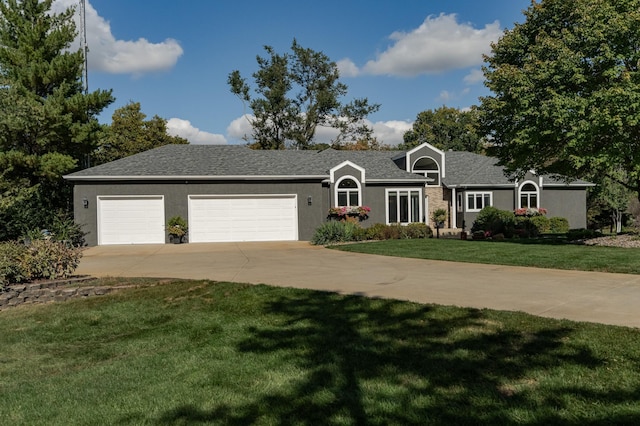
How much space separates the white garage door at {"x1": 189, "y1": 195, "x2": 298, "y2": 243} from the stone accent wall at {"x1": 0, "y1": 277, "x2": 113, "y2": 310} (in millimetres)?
11760

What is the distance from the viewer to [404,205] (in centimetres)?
2450

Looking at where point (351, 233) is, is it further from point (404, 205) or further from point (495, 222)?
point (495, 222)

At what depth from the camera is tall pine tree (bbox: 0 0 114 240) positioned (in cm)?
1867

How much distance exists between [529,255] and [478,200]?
631 inches

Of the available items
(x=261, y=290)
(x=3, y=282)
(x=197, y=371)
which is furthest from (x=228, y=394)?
(x=3, y=282)

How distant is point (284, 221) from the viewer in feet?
69.1

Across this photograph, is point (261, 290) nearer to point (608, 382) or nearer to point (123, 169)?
point (608, 382)

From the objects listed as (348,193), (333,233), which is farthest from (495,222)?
(333,233)

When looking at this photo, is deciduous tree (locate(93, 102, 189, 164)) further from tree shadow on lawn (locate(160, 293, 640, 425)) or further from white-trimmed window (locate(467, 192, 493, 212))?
tree shadow on lawn (locate(160, 293, 640, 425))

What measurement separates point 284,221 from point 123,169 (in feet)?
25.2

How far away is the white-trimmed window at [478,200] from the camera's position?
87.9 ft

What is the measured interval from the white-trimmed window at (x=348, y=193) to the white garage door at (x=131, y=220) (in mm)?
8960

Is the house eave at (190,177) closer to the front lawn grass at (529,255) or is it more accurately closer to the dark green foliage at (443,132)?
the front lawn grass at (529,255)

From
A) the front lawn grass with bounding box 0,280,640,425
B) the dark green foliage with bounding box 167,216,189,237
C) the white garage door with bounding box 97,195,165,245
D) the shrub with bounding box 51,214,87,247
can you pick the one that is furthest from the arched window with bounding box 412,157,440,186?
the front lawn grass with bounding box 0,280,640,425
